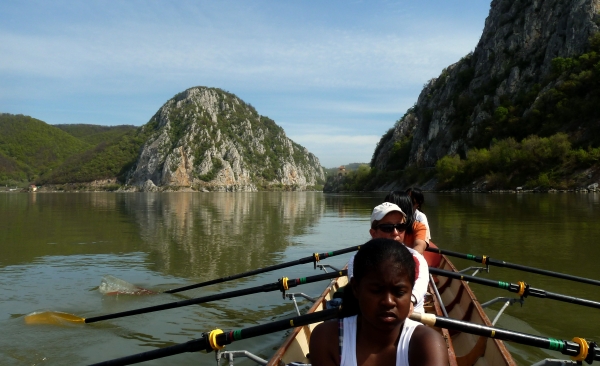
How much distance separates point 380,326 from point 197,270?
11.4 m

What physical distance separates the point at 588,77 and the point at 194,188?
14508 cm

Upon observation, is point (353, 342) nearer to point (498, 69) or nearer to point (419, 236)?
point (419, 236)

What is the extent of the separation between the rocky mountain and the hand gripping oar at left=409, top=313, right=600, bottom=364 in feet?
200

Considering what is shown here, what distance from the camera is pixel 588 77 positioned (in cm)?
6141

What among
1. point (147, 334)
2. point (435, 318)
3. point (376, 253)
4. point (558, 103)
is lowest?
point (147, 334)

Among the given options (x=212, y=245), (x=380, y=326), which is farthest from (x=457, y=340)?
(x=212, y=245)

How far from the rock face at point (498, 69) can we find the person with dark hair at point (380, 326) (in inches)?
2974

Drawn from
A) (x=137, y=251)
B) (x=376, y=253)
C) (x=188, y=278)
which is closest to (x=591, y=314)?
(x=376, y=253)

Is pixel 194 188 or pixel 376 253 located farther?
pixel 194 188

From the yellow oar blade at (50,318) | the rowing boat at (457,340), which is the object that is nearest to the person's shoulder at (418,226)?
the rowing boat at (457,340)

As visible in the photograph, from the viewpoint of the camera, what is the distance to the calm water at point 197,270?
760 cm

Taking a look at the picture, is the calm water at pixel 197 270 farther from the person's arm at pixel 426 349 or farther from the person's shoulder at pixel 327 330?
the person's arm at pixel 426 349

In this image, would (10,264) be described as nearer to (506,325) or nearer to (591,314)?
(506,325)

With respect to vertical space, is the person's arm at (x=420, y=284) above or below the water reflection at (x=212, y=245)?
above
